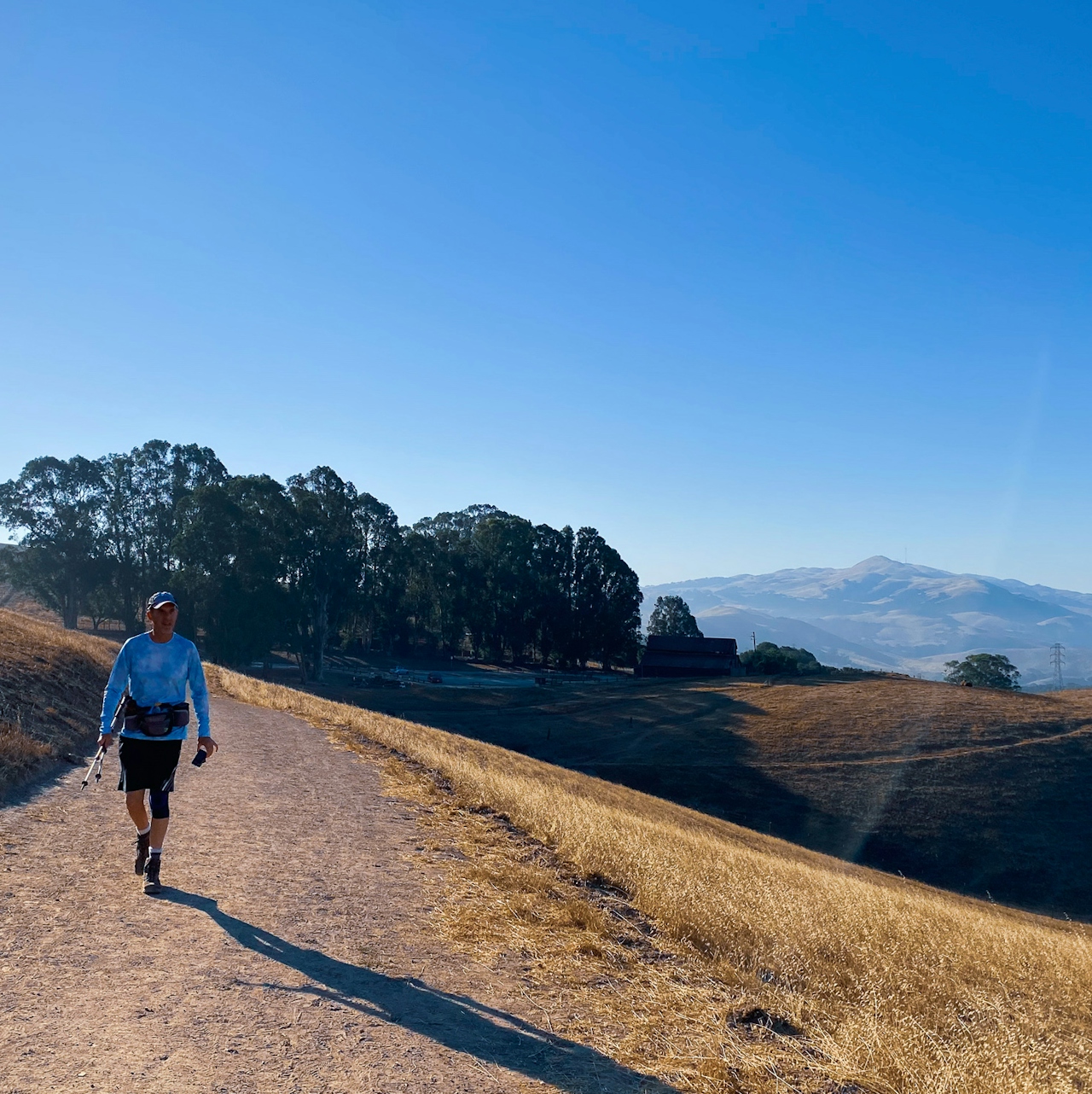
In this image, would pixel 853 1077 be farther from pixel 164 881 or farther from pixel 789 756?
pixel 789 756

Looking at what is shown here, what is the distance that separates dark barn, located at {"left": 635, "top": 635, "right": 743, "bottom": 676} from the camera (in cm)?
8962

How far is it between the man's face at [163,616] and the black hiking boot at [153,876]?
5.91ft

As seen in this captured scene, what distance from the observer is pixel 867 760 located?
47.9 meters

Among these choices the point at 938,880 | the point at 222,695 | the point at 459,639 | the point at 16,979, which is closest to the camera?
the point at 16,979

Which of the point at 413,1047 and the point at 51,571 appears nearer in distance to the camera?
the point at 413,1047

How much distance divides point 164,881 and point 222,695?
80.8ft

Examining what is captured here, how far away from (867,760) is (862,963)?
4464 cm

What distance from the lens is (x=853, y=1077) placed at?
4582 millimetres

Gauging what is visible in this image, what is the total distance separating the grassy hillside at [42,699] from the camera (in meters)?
11.4

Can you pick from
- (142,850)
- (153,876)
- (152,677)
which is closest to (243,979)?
(153,876)

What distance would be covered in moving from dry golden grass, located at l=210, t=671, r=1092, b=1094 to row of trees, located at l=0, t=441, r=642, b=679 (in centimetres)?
5767

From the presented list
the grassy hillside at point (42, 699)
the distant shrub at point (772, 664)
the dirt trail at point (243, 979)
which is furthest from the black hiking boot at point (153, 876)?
the distant shrub at point (772, 664)

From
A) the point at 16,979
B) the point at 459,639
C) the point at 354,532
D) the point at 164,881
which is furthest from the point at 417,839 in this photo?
the point at 459,639

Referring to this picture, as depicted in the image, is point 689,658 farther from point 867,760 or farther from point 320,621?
point 867,760
